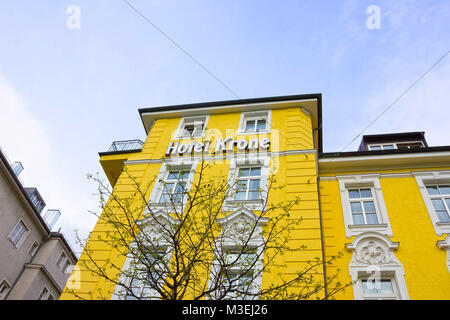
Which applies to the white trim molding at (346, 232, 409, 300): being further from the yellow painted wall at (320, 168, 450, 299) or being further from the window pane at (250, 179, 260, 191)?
the window pane at (250, 179, 260, 191)

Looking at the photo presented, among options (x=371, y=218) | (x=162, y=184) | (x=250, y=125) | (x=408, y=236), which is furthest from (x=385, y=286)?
(x=250, y=125)

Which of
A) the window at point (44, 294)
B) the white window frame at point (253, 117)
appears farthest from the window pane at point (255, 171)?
the window at point (44, 294)

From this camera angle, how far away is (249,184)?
1333 centimetres

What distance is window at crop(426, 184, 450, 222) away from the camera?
1184 cm

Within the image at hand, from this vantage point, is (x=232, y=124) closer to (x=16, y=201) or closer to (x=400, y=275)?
(x=400, y=275)

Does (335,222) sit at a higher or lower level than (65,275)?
lower

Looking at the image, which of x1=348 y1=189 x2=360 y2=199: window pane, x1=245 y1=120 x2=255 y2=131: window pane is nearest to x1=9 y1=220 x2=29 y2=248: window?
x1=245 y1=120 x2=255 y2=131: window pane

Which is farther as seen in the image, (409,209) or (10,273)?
(10,273)

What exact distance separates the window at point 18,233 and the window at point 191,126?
51.6 feet
